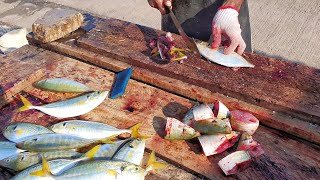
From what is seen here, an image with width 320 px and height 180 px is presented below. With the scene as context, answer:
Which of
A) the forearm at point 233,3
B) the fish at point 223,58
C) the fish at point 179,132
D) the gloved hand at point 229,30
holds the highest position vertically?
the forearm at point 233,3

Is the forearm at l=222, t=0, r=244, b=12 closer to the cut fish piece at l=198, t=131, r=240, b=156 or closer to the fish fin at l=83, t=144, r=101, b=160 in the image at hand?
the cut fish piece at l=198, t=131, r=240, b=156

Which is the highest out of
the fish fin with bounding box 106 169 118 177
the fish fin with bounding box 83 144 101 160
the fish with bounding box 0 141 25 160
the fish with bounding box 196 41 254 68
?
the fish with bounding box 196 41 254 68

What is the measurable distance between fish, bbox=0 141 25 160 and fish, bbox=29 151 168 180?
37 cm

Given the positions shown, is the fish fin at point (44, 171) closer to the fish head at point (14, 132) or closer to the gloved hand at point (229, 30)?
the fish head at point (14, 132)

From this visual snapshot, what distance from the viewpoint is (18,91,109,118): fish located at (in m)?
2.74

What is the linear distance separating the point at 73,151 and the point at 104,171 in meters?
0.39

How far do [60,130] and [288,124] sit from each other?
1725 mm

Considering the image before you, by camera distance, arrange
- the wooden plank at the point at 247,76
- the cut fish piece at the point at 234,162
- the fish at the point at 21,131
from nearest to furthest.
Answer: the cut fish piece at the point at 234,162
the fish at the point at 21,131
the wooden plank at the point at 247,76

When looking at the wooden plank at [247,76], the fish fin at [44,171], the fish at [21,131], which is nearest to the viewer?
the fish fin at [44,171]

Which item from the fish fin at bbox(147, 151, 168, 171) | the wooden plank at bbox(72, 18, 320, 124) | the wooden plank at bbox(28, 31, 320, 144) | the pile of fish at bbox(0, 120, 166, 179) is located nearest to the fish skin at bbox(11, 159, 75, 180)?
the pile of fish at bbox(0, 120, 166, 179)

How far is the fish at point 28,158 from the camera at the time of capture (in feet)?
7.53

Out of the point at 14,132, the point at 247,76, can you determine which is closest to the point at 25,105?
the point at 14,132

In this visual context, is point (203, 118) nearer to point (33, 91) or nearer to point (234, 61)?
point (234, 61)

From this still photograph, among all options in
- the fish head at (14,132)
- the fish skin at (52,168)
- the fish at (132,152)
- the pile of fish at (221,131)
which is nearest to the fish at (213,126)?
Answer: the pile of fish at (221,131)
